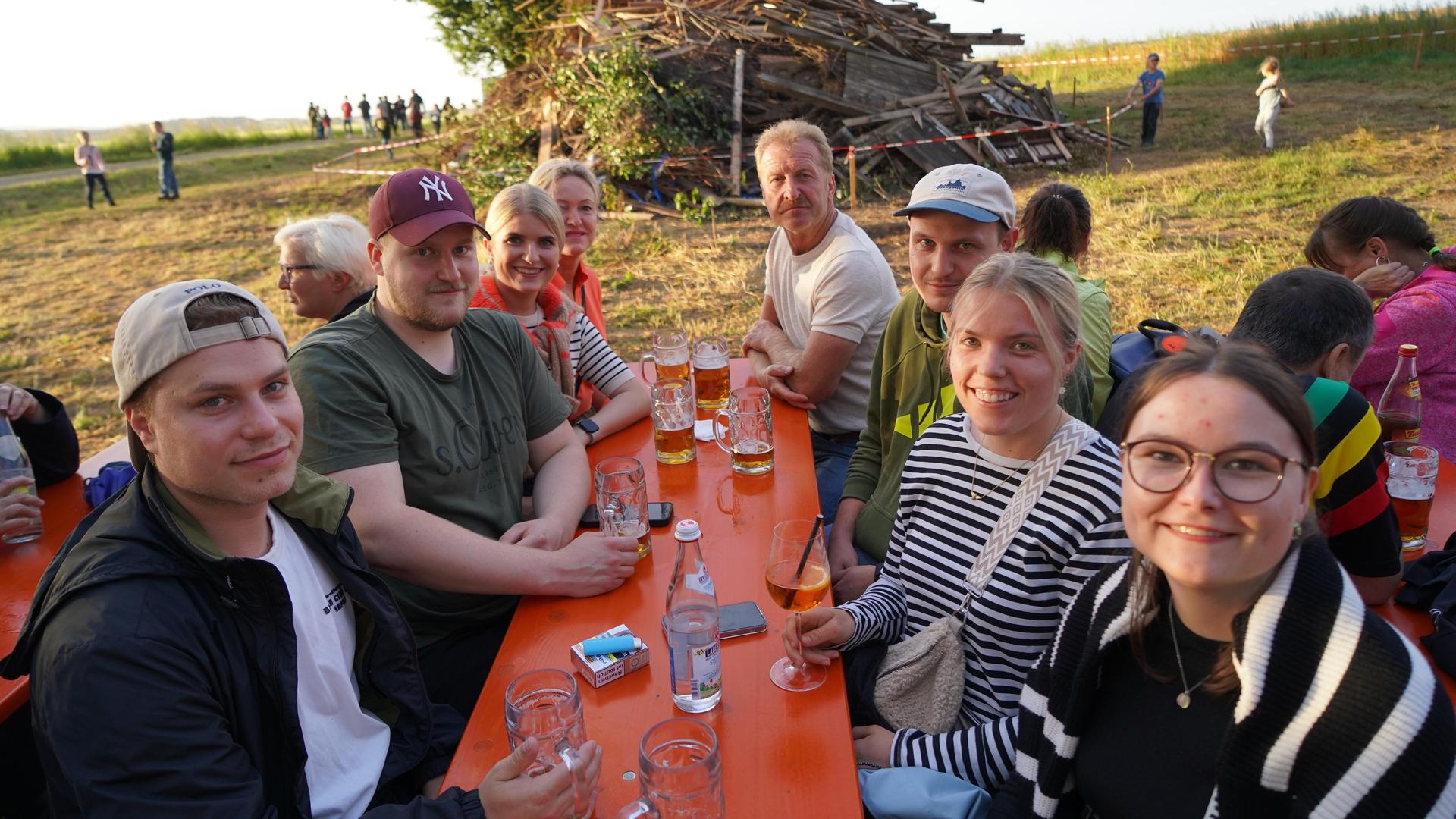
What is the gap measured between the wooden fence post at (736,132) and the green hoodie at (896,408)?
1008 centimetres

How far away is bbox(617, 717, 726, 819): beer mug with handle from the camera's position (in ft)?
4.90

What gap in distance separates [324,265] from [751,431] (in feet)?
7.14

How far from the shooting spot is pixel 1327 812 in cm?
134

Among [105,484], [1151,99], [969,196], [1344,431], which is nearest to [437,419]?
[105,484]

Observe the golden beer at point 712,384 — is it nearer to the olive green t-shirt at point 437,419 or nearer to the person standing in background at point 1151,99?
the olive green t-shirt at point 437,419

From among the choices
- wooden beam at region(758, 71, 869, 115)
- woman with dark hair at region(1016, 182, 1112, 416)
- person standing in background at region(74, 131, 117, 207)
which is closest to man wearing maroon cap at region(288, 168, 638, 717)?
woman with dark hair at region(1016, 182, 1112, 416)

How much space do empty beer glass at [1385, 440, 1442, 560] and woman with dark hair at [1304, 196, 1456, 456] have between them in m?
0.83

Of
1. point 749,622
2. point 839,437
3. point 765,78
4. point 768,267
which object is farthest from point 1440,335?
point 765,78

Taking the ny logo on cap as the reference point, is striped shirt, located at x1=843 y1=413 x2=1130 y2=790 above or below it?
below

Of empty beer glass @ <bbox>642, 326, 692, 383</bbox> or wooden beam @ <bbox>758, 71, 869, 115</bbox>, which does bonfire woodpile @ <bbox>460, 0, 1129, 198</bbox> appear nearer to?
wooden beam @ <bbox>758, 71, 869, 115</bbox>

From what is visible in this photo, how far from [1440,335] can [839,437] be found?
2366 mm

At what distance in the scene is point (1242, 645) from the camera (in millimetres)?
1451

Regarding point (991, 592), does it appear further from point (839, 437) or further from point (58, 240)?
point (58, 240)

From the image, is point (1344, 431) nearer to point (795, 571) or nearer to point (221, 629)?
point (795, 571)
